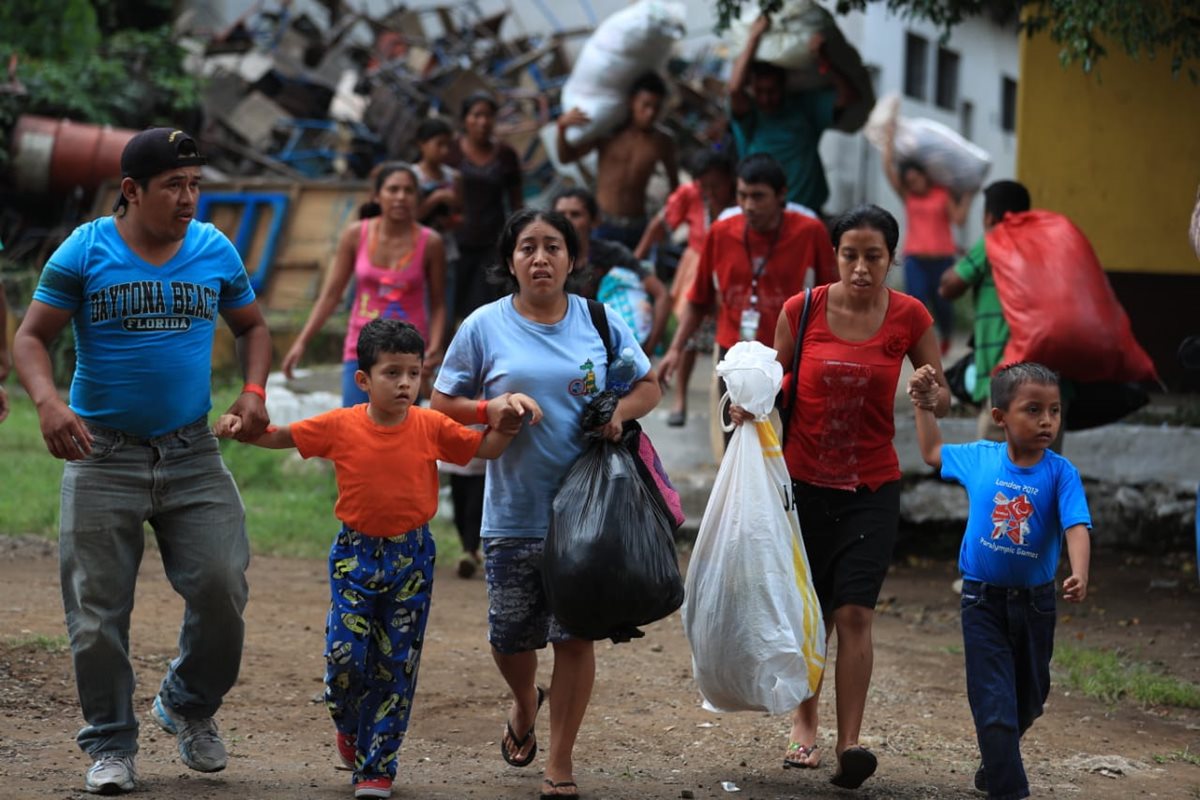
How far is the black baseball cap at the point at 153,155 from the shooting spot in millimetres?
4457

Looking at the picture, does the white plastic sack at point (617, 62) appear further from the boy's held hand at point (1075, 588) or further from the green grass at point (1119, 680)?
the boy's held hand at point (1075, 588)

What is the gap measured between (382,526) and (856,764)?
5.12 ft

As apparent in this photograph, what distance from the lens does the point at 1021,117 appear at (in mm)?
9852

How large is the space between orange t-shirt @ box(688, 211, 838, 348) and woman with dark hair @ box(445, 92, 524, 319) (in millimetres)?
2530

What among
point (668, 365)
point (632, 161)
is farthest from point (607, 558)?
point (632, 161)

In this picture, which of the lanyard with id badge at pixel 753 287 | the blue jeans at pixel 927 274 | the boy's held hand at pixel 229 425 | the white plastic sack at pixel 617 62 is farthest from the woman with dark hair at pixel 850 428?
the blue jeans at pixel 927 274

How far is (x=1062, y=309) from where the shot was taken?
7281 mm

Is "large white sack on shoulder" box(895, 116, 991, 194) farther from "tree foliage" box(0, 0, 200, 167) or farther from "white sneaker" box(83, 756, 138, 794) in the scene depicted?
"white sneaker" box(83, 756, 138, 794)

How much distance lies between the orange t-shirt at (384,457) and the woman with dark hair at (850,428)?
914 mm

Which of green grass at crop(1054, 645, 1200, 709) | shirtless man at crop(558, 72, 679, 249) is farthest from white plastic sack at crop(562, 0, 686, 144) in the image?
green grass at crop(1054, 645, 1200, 709)

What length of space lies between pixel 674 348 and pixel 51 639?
2789 mm

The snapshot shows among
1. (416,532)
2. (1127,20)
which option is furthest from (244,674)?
(1127,20)

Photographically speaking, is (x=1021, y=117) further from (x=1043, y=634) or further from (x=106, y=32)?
(x=106, y=32)

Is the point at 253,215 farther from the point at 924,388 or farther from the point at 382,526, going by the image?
the point at 924,388
